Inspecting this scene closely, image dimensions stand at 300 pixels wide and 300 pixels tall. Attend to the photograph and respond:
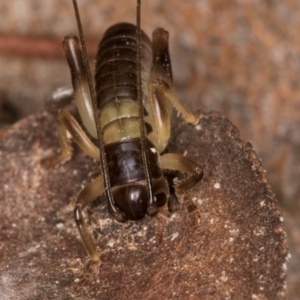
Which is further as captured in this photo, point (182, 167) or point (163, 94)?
point (163, 94)

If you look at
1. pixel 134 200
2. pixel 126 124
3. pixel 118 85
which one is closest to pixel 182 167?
pixel 134 200

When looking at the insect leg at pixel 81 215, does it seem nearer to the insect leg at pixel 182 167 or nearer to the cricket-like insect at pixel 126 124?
the cricket-like insect at pixel 126 124

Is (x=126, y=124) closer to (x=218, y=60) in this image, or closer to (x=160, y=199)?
(x=160, y=199)

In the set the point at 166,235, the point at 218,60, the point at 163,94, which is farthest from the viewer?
the point at 218,60

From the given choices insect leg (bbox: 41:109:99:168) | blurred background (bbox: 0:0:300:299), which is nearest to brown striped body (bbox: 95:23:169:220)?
insect leg (bbox: 41:109:99:168)

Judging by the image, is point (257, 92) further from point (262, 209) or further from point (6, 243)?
point (6, 243)

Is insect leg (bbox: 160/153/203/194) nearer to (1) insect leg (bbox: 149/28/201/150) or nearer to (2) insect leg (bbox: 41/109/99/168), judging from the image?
(1) insect leg (bbox: 149/28/201/150)
